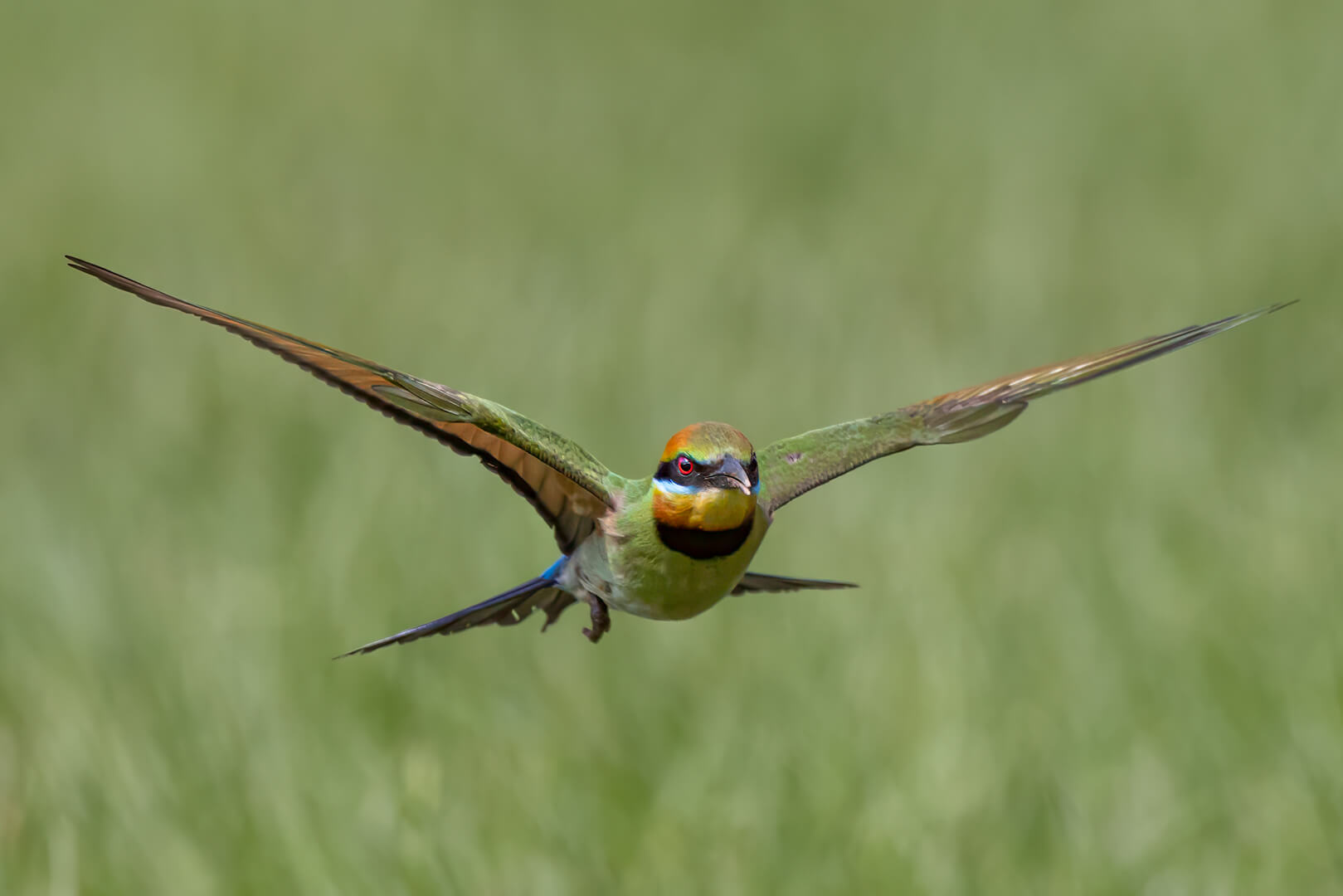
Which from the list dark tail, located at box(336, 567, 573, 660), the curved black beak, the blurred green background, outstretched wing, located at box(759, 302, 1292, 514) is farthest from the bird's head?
the blurred green background

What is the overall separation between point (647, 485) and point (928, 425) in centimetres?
39

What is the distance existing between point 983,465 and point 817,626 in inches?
71.4

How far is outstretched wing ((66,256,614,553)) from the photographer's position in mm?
1471

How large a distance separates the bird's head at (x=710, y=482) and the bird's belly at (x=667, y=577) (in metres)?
0.04

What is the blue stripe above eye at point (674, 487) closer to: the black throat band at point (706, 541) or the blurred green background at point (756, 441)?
the black throat band at point (706, 541)

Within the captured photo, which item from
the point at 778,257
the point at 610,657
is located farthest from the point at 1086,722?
the point at 778,257

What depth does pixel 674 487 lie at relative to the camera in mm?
1892

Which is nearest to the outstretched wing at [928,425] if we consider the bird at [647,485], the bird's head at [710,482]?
the bird at [647,485]

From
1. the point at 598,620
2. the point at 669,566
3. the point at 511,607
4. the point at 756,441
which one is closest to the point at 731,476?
the point at 669,566

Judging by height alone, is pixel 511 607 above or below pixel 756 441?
below

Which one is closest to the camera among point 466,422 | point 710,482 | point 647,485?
point 466,422

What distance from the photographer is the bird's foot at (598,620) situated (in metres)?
1.81

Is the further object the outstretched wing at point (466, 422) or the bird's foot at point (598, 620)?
the bird's foot at point (598, 620)

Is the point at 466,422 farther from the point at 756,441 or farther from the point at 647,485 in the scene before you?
the point at 756,441
